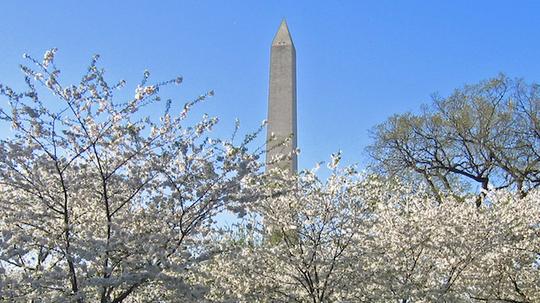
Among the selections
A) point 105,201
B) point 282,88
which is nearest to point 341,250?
point 105,201

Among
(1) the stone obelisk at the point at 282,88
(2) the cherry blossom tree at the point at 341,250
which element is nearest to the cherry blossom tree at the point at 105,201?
(2) the cherry blossom tree at the point at 341,250

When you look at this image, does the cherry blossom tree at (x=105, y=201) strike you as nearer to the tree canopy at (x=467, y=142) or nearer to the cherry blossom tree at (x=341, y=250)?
the cherry blossom tree at (x=341, y=250)

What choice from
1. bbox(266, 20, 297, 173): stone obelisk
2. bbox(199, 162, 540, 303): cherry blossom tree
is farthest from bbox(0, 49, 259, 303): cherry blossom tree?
bbox(266, 20, 297, 173): stone obelisk

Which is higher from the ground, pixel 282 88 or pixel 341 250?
pixel 282 88

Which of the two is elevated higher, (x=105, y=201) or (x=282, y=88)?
(x=282, y=88)

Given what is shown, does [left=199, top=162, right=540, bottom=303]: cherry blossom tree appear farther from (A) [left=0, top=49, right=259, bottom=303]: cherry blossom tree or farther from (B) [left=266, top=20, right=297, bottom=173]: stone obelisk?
(B) [left=266, top=20, right=297, bottom=173]: stone obelisk

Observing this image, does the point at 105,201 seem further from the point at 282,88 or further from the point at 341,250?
the point at 282,88

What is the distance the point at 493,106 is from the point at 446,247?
28.0 feet

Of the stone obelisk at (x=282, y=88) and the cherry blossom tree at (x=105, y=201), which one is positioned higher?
the stone obelisk at (x=282, y=88)

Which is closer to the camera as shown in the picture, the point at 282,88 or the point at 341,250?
the point at 341,250

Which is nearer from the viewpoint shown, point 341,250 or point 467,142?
point 341,250

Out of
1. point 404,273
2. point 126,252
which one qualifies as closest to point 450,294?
point 404,273

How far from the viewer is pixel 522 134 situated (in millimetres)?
14789

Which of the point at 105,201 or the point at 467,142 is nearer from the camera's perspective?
the point at 105,201
